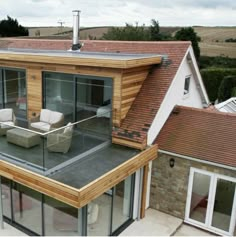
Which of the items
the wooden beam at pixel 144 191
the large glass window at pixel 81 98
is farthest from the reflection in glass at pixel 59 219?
the wooden beam at pixel 144 191

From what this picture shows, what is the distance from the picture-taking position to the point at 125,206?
10320 mm

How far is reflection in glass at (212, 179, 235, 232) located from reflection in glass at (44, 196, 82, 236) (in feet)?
15.4

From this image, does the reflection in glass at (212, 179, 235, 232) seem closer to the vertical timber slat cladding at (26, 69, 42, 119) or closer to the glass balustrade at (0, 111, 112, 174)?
the glass balustrade at (0, 111, 112, 174)

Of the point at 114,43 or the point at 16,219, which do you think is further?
the point at 114,43

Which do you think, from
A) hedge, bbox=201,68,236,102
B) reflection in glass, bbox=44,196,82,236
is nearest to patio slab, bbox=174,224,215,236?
reflection in glass, bbox=44,196,82,236

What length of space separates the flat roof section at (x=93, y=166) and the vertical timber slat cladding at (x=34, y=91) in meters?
3.84

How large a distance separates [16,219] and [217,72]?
2636 centimetres

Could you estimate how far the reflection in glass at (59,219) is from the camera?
8805mm

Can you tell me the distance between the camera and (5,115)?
1200 centimetres

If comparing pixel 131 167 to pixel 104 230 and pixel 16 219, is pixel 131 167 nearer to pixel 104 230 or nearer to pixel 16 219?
pixel 104 230

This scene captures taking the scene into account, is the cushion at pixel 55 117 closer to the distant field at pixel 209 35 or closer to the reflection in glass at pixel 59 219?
the reflection in glass at pixel 59 219

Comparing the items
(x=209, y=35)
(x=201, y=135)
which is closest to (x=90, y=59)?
(x=201, y=135)

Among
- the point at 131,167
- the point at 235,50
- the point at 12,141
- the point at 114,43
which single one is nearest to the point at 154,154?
the point at 131,167

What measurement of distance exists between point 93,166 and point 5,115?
5186 millimetres
